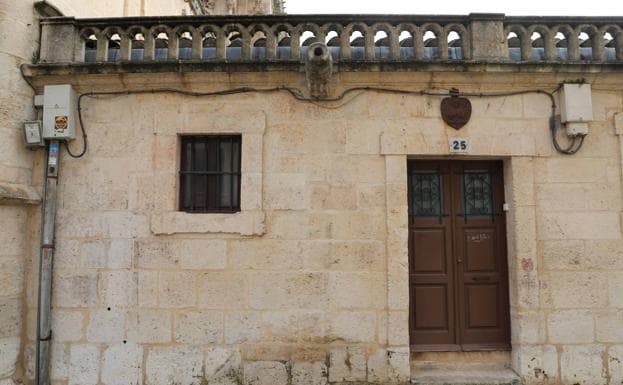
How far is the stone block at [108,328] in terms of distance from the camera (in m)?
4.09

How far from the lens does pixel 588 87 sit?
417 centimetres

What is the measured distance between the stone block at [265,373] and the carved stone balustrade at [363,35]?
3144 millimetres

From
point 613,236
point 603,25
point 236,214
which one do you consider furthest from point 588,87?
point 236,214

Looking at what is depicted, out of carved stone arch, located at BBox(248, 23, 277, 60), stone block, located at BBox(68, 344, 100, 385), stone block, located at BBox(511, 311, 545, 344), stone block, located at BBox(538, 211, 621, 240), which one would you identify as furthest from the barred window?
stone block, located at BBox(538, 211, 621, 240)

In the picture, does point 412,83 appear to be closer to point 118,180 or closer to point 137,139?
point 137,139

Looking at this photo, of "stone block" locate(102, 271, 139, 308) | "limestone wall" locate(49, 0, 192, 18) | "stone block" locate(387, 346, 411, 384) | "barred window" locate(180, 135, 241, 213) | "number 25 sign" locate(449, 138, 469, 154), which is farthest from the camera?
"limestone wall" locate(49, 0, 192, 18)

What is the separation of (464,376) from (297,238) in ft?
7.17

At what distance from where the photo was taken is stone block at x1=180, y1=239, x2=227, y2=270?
4113 millimetres

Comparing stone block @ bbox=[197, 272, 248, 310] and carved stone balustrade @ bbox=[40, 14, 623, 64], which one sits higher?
carved stone balustrade @ bbox=[40, 14, 623, 64]

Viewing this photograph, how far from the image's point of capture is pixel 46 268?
4086mm

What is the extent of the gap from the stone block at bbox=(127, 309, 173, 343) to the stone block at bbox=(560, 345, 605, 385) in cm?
399

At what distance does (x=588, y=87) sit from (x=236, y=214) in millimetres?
3886

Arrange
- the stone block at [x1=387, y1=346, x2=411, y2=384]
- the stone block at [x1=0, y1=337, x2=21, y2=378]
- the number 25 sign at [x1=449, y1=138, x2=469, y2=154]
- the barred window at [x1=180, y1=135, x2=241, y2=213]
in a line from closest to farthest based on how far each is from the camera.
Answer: the stone block at [x1=0, y1=337, x2=21, y2=378]
the stone block at [x1=387, y1=346, x2=411, y2=384]
the number 25 sign at [x1=449, y1=138, x2=469, y2=154]
the barred window at [x1=180, y1=135, x2=241, y2=213]

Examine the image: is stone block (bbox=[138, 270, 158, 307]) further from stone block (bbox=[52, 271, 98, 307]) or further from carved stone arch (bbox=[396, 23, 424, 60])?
carved stone arch (bbox=[396, 23, 424, 60])
